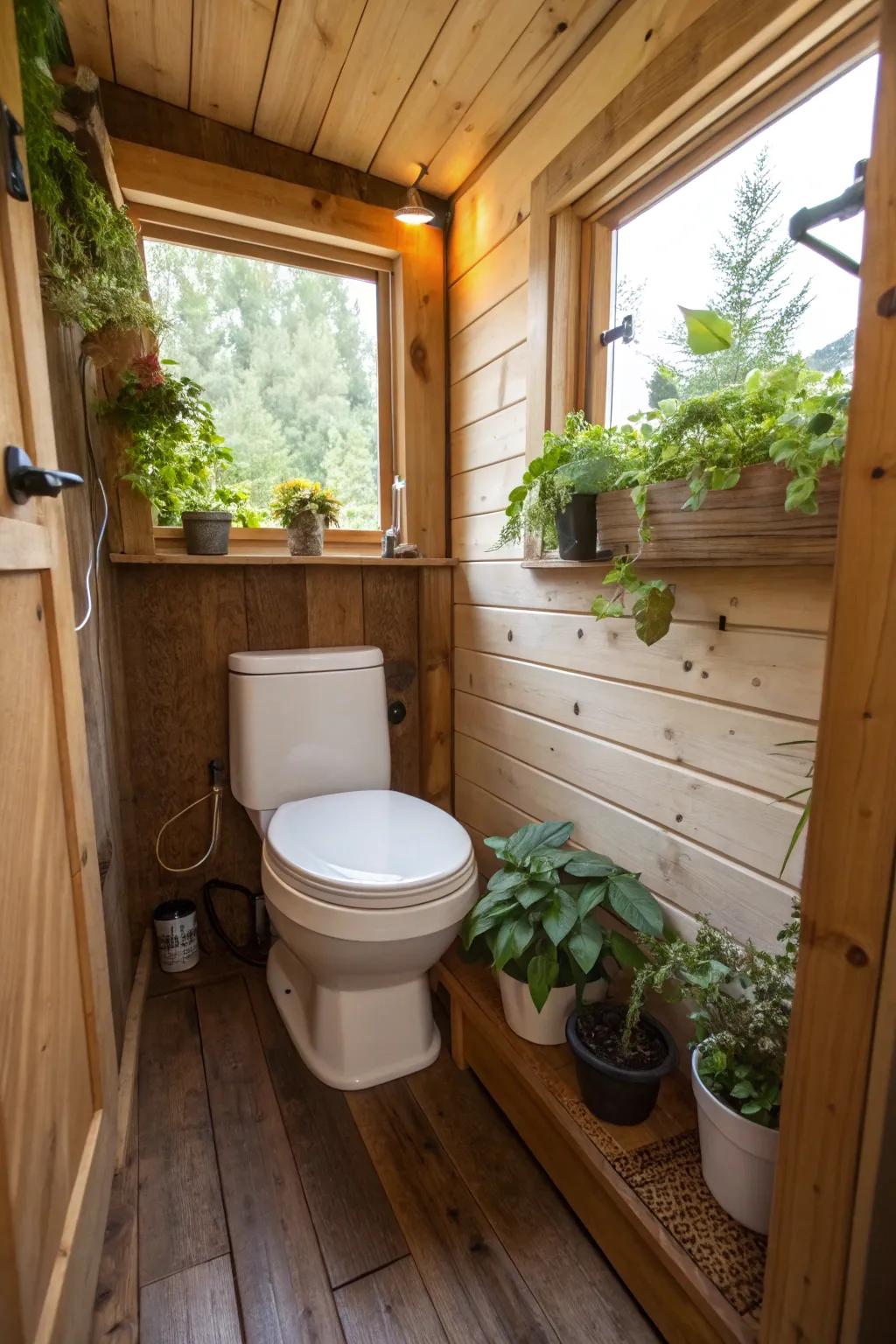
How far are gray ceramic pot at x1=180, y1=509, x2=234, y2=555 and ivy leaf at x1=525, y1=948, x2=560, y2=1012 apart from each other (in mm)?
1211

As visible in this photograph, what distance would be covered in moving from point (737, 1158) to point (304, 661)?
127 cm

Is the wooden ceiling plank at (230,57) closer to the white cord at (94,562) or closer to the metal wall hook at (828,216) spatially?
the white cord at (94,562)

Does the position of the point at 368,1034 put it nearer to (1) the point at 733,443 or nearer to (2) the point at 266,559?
(2) the point at 266,559

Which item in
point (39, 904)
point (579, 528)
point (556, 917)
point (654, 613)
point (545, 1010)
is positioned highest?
point (579, 528)

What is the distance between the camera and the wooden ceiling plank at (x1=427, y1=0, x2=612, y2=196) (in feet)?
3.92

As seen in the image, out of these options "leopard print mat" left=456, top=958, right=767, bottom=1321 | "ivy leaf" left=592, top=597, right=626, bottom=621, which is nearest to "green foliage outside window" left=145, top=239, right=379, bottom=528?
"ivy leaf" left=592, top=597, right=626, bottom=621

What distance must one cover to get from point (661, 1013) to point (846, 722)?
851mm

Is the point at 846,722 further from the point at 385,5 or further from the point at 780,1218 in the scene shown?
the point at 385,5

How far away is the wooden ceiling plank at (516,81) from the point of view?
1.20 meters

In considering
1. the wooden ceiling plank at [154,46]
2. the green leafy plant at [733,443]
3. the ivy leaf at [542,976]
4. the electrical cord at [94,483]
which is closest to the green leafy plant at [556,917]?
the ivy leaf at [542,976]

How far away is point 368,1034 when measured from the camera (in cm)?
133

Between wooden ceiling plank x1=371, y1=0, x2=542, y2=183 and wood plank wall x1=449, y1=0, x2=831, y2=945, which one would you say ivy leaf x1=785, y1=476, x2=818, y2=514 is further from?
wooden ceiling plank x1=371, y1=0, x2=542, y2=183

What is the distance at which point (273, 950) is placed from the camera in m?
1.65

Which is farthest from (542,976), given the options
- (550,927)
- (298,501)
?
(298,501)
